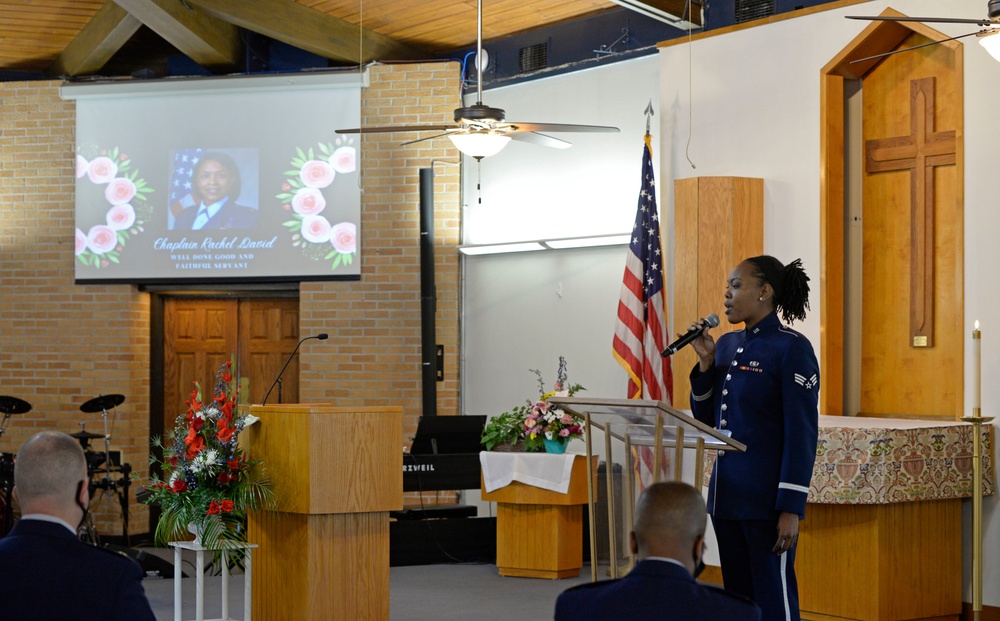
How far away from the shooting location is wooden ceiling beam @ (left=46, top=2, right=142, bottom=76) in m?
8.73

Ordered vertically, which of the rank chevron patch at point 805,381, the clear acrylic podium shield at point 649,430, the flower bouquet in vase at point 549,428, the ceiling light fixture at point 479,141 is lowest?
the flower bouquet in vase at point 549,428

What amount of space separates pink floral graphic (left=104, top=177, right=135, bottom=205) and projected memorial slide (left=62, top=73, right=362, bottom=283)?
0.04 feet

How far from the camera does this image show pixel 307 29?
8.63 m

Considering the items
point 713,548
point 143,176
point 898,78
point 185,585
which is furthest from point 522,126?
point 143,176

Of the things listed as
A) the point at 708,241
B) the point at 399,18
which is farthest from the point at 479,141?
the point at 399,18

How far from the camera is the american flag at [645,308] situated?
23.2 ft

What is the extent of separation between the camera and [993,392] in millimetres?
5562

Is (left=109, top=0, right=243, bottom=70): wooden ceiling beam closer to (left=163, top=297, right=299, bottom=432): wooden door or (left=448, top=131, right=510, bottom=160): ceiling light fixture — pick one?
(left=163, top=297, right=299, bottom=432): wooden door

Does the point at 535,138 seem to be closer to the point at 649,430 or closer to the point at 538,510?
the point at 538,510

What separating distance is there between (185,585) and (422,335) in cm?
265

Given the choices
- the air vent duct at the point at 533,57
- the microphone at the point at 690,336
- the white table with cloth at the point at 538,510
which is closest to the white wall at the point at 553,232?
the air vent duct at the point at 533,57

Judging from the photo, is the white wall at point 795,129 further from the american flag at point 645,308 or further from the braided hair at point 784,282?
the braided hair at point 784,282

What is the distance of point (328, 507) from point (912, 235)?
3.34m

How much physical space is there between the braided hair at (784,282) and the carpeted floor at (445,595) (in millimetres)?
2814
